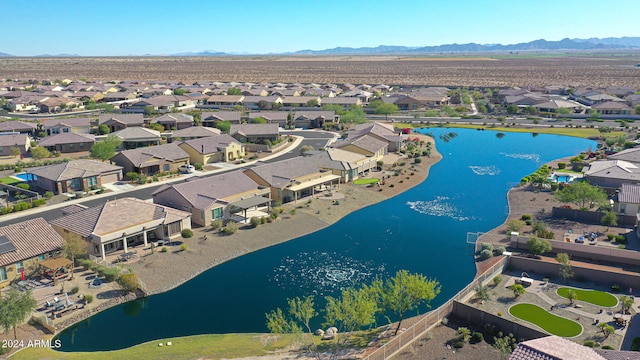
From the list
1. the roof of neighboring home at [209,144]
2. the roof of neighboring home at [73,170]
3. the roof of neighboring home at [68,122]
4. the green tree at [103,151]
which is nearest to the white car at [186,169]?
the roof of neighboring home at [209,144]

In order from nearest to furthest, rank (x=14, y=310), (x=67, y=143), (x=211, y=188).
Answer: (x=14, y=310), (x=211, y=188), (x=67, y=143)

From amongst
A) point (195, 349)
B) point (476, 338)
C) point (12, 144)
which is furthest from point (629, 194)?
point (12, 144)

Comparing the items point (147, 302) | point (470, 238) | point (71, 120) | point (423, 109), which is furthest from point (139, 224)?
point (423, 109)

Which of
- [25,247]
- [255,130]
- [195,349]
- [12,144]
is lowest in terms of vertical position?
[195,349]

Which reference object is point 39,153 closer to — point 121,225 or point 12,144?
point 12,144

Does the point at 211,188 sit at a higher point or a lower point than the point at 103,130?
lower

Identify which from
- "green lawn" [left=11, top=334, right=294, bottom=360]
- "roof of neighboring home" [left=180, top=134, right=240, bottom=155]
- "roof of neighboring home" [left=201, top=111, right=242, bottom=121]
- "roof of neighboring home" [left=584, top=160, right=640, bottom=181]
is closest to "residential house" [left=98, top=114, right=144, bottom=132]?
"roof of neighboring home" [left=201, top=111, right=242, bottom=121]

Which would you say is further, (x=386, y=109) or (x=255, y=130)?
(x=386, y=109)

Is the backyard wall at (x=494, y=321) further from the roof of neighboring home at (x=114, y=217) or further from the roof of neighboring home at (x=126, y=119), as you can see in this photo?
the roof of neighboring home at (x=126, y=119)
